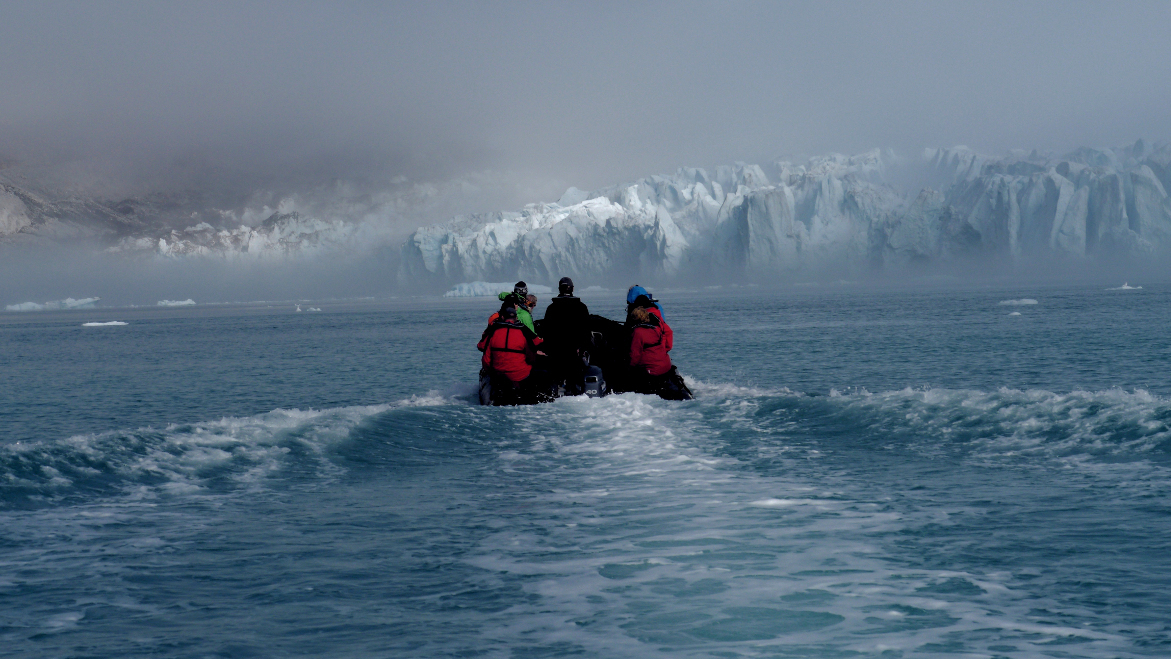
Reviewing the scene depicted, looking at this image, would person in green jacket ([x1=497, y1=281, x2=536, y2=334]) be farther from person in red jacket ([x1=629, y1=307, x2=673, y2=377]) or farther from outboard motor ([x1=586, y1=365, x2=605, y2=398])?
person in red jacket ([x1=629, y1=307, x2=673, y2=377])

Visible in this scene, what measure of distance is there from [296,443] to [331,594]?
617 cm

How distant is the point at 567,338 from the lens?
15344 mm

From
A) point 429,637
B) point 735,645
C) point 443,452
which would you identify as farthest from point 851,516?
point 443,452

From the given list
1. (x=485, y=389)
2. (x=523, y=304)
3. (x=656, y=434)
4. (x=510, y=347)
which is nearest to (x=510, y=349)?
(x=510, y=347)

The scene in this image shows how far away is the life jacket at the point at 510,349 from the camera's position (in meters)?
14.2

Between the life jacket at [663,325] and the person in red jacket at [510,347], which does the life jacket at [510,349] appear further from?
the life jacket at [663,325]

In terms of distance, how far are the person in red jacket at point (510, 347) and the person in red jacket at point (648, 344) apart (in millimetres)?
1695

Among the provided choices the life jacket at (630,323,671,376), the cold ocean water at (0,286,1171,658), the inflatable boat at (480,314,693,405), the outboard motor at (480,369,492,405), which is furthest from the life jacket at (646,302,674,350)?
the outboard motor at (480,369,492,405)

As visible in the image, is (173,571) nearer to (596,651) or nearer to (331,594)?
(331,594)

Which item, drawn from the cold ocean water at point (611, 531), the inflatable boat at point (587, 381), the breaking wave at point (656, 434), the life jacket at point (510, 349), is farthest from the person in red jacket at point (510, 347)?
the breaking wave at point (656, 434)

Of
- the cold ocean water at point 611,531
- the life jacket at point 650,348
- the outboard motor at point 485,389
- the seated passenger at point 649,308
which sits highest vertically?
the seated passenger at point 649,308

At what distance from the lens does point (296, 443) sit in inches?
437

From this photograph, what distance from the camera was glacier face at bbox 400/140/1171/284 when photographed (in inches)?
4427

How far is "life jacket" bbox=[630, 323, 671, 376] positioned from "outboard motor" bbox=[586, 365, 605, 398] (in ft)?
2.13
